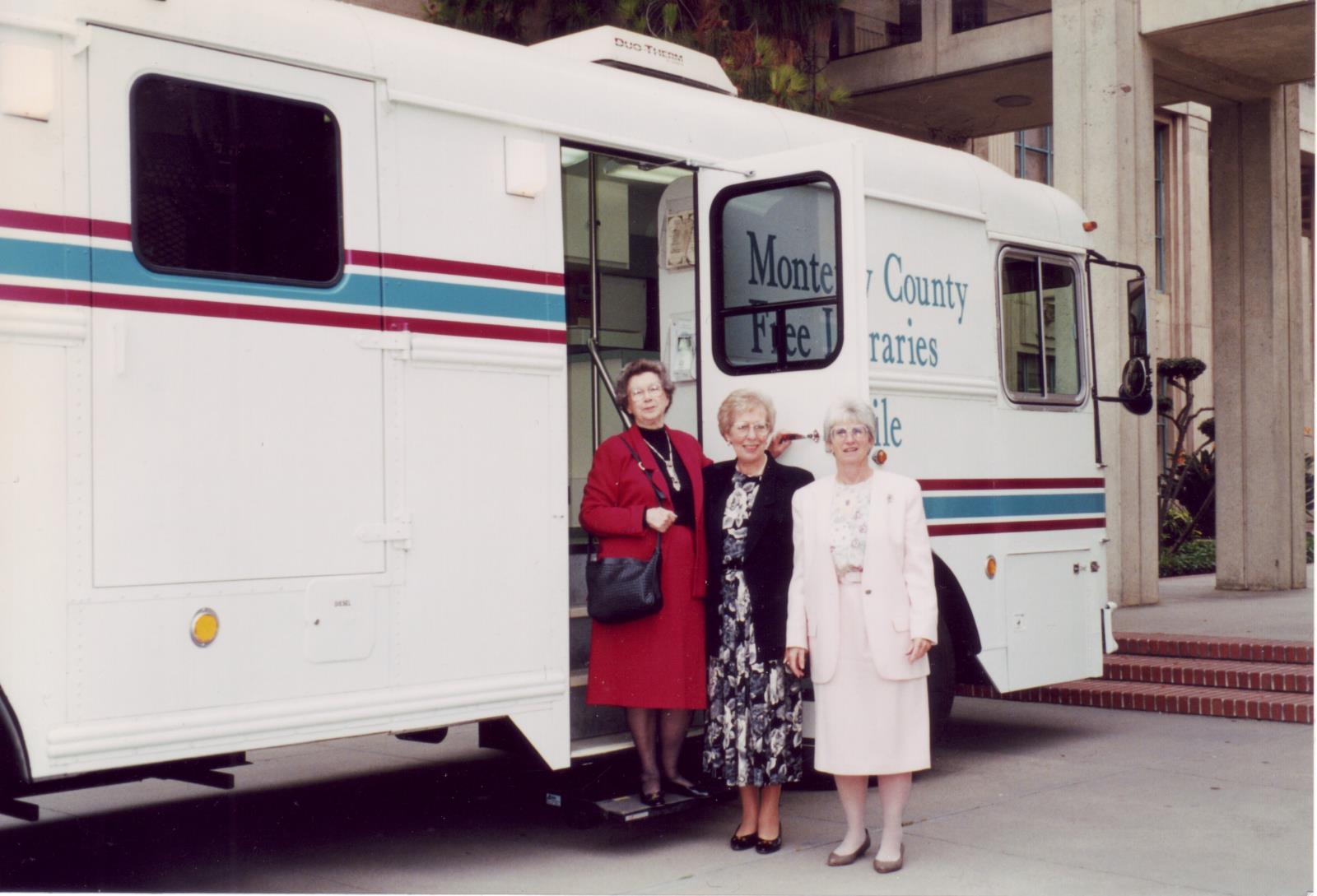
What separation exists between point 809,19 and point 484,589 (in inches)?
353

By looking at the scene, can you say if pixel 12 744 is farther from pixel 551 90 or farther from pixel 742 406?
pixel 551 90

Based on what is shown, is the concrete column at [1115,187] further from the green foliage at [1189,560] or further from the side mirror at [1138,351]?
the side mirror at [1138,351]

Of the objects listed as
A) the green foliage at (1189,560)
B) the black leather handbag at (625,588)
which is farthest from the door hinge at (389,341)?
the green foliage at (1189,560)

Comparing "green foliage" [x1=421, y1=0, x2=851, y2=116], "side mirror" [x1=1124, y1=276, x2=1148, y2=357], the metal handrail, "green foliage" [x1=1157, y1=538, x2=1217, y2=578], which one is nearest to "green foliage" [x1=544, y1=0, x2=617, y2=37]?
"green foliage" [x1=421, y1=0, x2=851, y2=116]

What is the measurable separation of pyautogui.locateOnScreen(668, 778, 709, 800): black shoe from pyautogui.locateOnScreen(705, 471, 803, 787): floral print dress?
7.9 inches

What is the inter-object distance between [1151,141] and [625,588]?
9136 millimetres

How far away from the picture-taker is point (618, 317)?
7.30 metres

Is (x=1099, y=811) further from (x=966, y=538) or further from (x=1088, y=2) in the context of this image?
(x=1088, y=2)

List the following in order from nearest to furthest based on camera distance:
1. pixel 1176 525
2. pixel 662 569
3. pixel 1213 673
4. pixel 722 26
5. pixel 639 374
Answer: pixel 662 569 → pixel 639 374 → pixel 1213 673 → pixel 722 26 → pixel 1176 525

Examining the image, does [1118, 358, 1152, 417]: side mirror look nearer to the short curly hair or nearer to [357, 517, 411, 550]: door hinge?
the short curly hair

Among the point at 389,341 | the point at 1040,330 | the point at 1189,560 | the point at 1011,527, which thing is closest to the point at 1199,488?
the point at 1189,560

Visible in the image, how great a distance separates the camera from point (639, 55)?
644 cm

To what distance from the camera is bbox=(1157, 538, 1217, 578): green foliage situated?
664 inches

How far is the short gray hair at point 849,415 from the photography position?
535 cm
